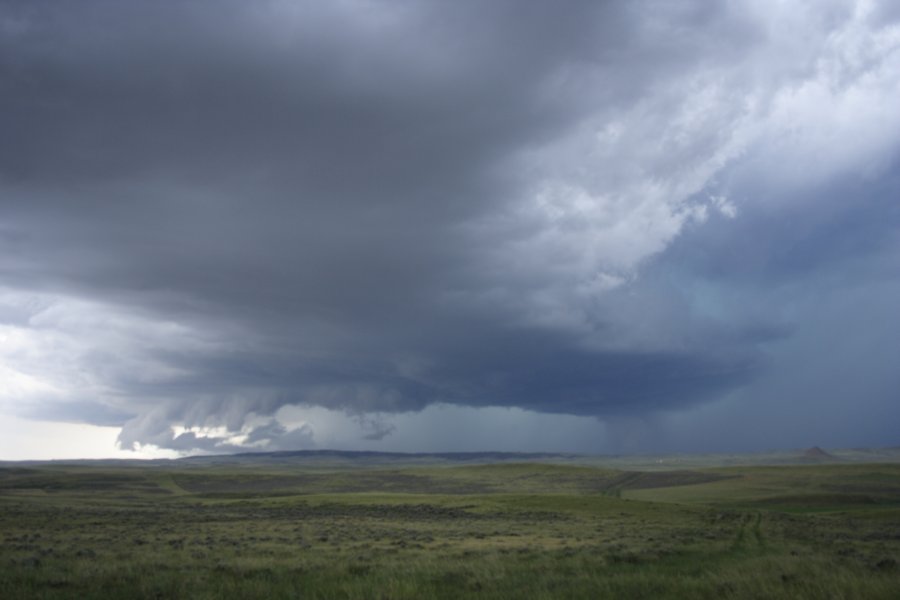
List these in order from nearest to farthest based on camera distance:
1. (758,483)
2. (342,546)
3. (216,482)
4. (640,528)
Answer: (342,546) < (640,528) < (758,483) < (216,482)

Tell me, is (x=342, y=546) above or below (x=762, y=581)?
below

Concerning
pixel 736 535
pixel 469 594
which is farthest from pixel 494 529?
pixel 469 594

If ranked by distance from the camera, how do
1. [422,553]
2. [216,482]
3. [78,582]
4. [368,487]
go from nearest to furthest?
1. [78,582]
2. [422,553]
3. [368,487]
4. [216,482]

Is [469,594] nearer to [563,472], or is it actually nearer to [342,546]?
[342,546]

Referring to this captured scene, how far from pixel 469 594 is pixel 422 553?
11.7m

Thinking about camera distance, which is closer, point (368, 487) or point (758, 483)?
point (758, 483)

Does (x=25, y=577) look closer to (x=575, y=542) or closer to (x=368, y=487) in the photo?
(x=575, y=542)

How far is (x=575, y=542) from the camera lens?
29266 millimetres

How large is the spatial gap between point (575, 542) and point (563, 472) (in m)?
132

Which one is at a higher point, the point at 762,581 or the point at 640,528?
the point at 762,581

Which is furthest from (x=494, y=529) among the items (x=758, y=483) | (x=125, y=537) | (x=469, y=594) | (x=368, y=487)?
(x=368, y=487)

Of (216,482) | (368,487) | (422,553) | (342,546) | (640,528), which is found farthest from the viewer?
(216,482)

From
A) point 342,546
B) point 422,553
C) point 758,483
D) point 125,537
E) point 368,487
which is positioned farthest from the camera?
point 368,487

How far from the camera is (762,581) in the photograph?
1273cm
